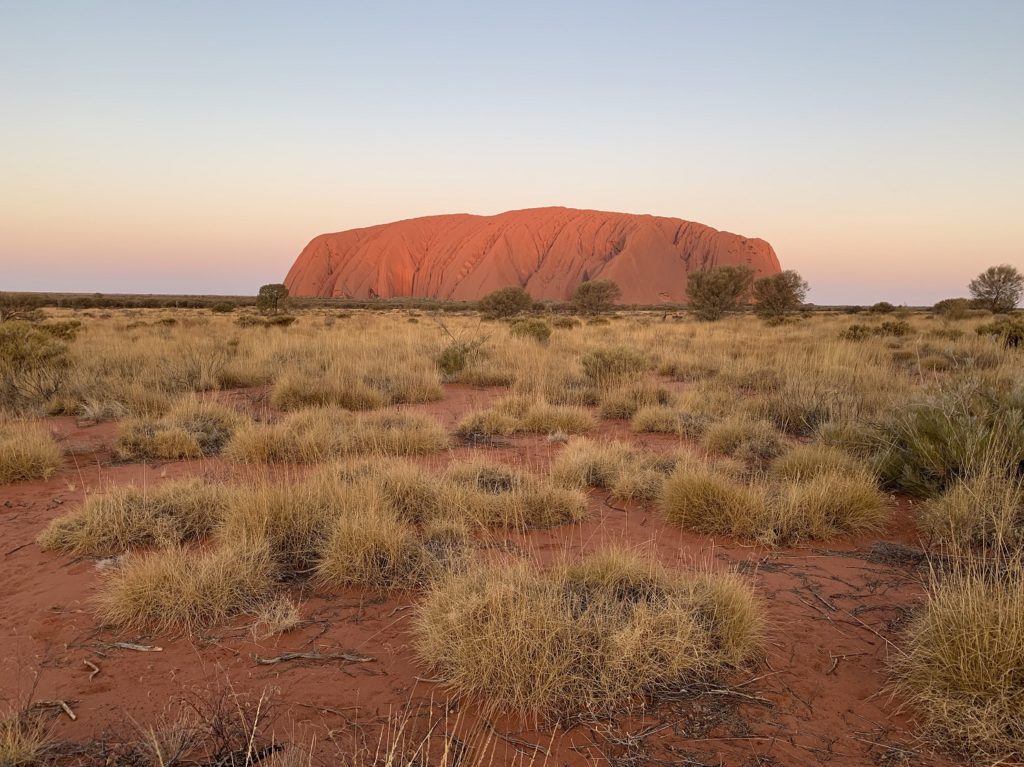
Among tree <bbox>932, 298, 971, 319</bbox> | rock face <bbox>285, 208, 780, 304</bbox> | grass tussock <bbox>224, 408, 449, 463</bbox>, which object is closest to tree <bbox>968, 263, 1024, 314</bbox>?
tree <bbox>932, 298, 971, 319</bbox>

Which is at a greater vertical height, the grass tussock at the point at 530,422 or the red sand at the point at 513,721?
the grass tussock at the point at 530,422

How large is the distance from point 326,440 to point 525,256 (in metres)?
87.3

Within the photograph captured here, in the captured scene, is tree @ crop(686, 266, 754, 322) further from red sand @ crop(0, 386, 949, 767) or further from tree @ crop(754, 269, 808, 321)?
red sand @ crop(0, 386, 949, 767)

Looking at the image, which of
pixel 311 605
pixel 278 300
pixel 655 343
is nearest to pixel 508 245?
pixel 278 300

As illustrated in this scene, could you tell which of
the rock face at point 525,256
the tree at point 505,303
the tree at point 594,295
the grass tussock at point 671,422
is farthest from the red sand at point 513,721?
the rock face at point 525,256

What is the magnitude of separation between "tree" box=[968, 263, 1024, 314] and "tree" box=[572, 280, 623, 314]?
22260 millimetres

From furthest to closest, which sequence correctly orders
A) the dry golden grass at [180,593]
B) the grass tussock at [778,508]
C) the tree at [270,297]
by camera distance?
the tree at [270,297] → the grass tussock at [778,508] → the dry golden grass at [180,593]

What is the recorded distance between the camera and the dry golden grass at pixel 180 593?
2781 millimetres

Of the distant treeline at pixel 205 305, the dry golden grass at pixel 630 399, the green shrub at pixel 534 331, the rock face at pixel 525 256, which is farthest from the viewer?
the rock face at pixel 525 256

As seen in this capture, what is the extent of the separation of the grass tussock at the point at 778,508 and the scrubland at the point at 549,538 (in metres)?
0.02

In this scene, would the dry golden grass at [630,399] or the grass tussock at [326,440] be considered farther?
the dry golden grass at [630,399]

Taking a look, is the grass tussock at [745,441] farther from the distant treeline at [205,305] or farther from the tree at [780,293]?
the distant treeline at [205,305]

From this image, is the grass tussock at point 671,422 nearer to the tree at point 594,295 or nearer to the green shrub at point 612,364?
the green shrub at point 612,364

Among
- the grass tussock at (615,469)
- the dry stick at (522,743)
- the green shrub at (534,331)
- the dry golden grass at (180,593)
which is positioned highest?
the green shrub at (534,331)
